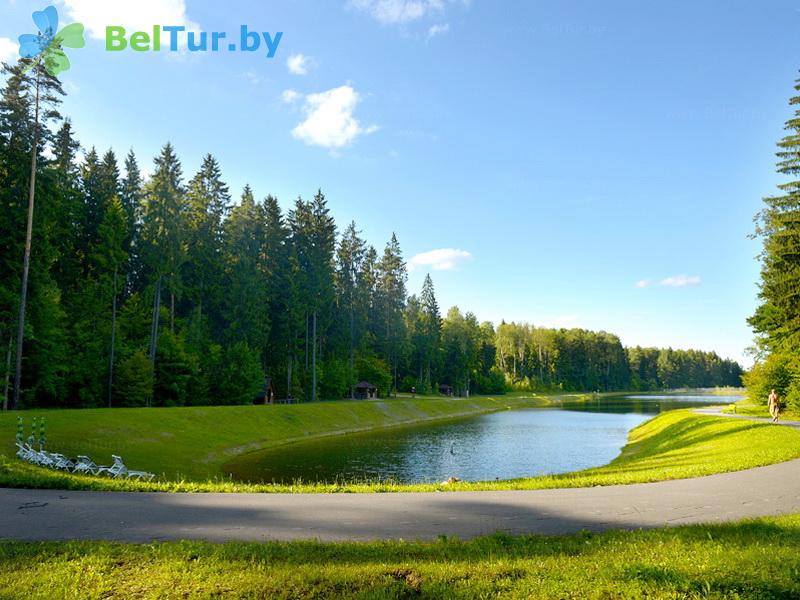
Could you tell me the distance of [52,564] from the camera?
7.36 metres

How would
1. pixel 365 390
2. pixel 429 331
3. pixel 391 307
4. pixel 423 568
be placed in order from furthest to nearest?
pixel 429 331 → pixel 391 307 → pixel 365 390 → pixel 423 568

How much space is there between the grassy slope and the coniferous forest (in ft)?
24.2

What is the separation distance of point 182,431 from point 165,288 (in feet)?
Answer: 76.7

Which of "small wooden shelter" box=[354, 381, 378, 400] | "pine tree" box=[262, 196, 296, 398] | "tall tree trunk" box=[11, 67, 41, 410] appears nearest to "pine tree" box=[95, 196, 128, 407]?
"tall tree trunk" box=[11, 67, 41, 410]

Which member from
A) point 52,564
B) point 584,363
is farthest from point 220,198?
point 584,363

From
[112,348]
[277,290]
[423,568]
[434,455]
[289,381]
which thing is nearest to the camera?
[423,568]

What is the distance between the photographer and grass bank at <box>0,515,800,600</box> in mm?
6402

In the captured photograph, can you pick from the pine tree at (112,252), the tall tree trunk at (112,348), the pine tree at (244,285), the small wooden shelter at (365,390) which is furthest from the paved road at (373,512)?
the small wooden shelter at (365,390)

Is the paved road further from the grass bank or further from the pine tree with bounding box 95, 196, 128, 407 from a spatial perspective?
the pine tree with bounding box 95, 196, 128, 407

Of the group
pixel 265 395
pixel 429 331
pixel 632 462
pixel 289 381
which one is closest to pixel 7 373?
pixel 265 395

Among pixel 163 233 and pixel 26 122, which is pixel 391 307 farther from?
pixel 26 122

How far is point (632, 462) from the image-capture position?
26.5 metres

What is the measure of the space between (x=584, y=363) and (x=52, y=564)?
7136 inches

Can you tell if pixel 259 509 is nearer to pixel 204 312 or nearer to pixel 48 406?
pixel 48 406
